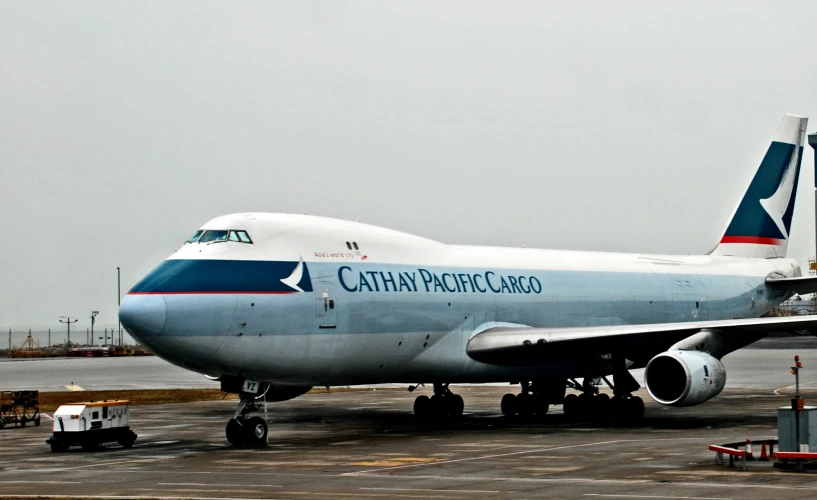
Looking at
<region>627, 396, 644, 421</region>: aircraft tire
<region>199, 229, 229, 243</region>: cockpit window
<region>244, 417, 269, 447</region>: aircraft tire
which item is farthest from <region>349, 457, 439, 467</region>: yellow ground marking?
<region>627, 396, 644, 421</region>: aircraft tire

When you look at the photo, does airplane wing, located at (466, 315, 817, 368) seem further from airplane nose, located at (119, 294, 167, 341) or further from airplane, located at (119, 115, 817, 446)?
airplane nose, located at (119, 294, 167, 341)

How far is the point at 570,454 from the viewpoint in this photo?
73.4 feet

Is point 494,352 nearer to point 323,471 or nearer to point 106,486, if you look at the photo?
point 323,471

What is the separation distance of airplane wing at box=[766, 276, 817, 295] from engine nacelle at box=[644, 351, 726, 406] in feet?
36.8

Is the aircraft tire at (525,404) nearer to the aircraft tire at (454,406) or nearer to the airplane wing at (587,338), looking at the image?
the aircraft tire at (454,406)

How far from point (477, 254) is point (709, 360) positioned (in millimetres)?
7621

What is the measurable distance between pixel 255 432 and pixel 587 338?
9245mm

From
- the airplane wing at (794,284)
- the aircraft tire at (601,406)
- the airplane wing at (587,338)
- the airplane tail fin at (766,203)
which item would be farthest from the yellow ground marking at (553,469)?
the airplane tail fin at (766,203)

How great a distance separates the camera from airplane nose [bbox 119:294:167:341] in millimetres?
23781

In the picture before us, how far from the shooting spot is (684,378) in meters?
27.8

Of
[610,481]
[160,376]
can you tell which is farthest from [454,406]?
[160,376]

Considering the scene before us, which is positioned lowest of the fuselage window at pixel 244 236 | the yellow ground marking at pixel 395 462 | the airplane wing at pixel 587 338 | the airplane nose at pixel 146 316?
the yellow ground marking at pixel 395 462

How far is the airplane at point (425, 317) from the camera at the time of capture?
976 inches

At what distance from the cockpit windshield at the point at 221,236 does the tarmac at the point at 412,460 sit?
4.73 metres
